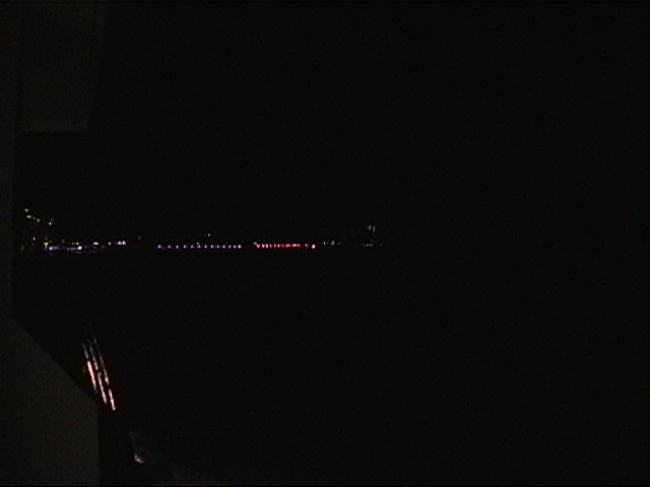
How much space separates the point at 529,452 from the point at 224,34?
7.44 feet

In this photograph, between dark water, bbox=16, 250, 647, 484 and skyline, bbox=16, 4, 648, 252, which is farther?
dark water, bbox=16, 250, 647, 484

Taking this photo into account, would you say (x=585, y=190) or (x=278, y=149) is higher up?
(x=278, y=149)

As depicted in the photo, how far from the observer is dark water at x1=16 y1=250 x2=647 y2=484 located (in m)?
2.76

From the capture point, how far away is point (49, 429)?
1239mm

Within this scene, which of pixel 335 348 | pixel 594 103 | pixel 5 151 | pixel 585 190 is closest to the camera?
pixel 5 151

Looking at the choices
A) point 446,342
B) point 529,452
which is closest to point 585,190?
point 446,342

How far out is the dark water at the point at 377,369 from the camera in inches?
109

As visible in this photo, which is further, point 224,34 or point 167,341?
point 167,341

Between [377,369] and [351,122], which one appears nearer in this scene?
[351,122]

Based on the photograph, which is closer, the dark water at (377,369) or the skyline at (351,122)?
the skyline at (351,122)

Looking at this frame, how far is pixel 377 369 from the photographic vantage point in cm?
853

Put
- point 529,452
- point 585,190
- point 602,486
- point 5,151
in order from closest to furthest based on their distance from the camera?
point 5,151, point 602,486, point 529,452, point 585,190

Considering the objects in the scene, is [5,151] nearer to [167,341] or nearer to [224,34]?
[224,34]

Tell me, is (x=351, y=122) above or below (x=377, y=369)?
above
